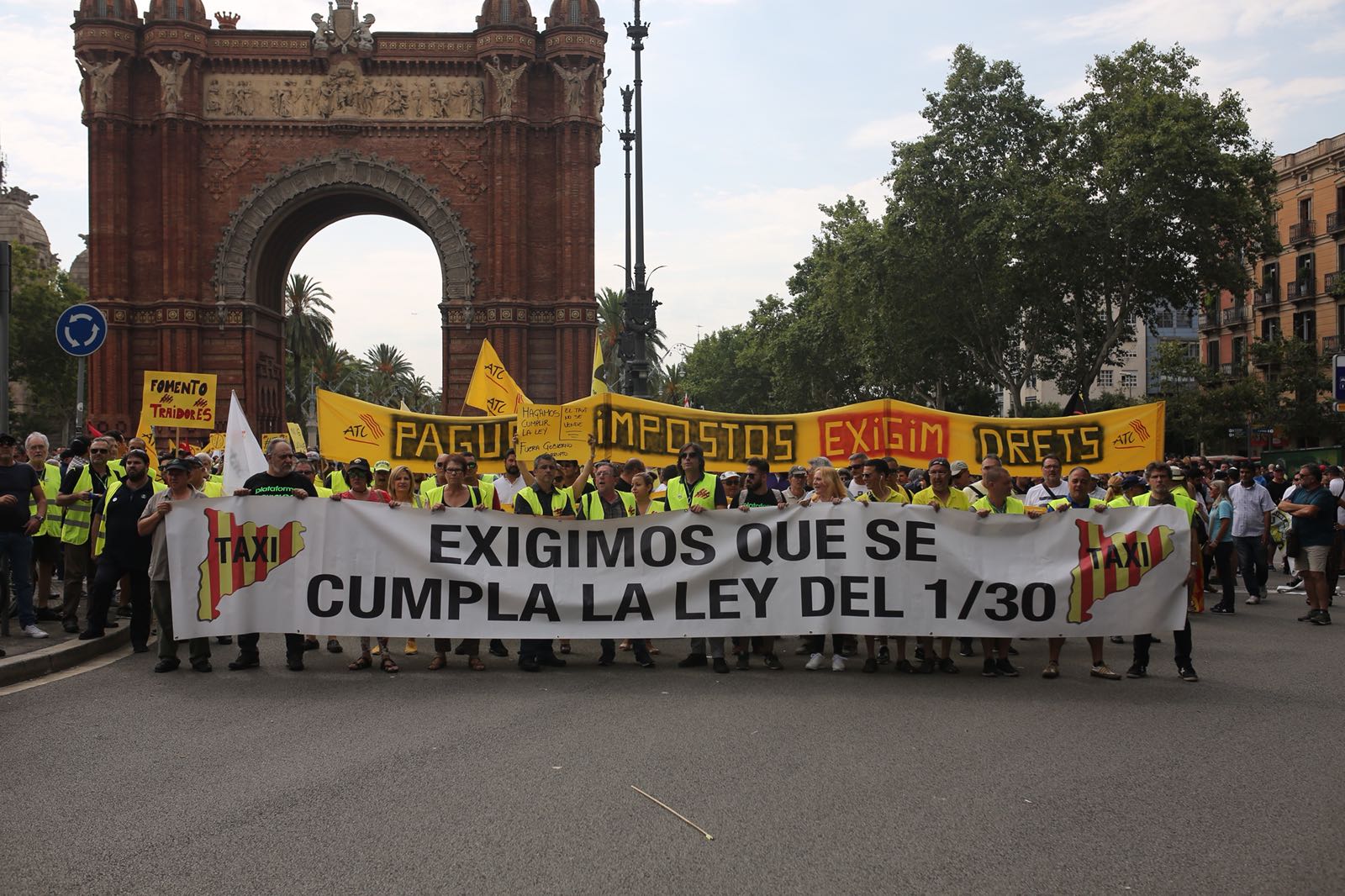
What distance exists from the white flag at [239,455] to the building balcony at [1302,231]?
5620 centimetres

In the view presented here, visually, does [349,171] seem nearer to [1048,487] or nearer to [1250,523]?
[1250,523]

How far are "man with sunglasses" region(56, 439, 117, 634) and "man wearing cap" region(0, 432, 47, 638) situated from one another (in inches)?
29.9

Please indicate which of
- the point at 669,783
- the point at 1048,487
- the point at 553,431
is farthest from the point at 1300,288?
the point at 669,783

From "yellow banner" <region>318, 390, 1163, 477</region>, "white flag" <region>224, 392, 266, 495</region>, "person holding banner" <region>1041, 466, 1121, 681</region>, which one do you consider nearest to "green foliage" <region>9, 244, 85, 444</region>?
"white flag" <region>224, 392, 266, 495</region>

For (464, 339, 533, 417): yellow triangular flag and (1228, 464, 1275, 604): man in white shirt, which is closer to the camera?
(1228, 464, 1275, 604): man in white shirt

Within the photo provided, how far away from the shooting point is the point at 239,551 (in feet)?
33.9

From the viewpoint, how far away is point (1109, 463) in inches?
531

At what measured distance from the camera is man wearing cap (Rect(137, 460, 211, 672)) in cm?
1004

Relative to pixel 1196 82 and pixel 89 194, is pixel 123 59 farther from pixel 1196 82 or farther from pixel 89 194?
pixel 1196 82

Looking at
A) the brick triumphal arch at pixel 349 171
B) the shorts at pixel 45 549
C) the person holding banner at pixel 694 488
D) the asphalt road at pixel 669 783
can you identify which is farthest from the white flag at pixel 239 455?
the brick triumphal arch at pixel 349 171

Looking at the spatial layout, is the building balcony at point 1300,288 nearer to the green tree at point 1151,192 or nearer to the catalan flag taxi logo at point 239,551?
the green tree at point 1151,192

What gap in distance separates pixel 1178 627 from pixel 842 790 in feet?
15.8

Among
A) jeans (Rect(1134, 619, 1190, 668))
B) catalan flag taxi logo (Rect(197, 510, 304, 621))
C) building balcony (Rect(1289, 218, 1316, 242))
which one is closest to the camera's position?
jeans (Rect(1134, 619, 1190, 668))

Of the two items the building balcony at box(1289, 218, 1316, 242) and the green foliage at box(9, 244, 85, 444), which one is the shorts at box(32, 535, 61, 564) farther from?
the building balcony at box(1289, 218, 1316, 242)
